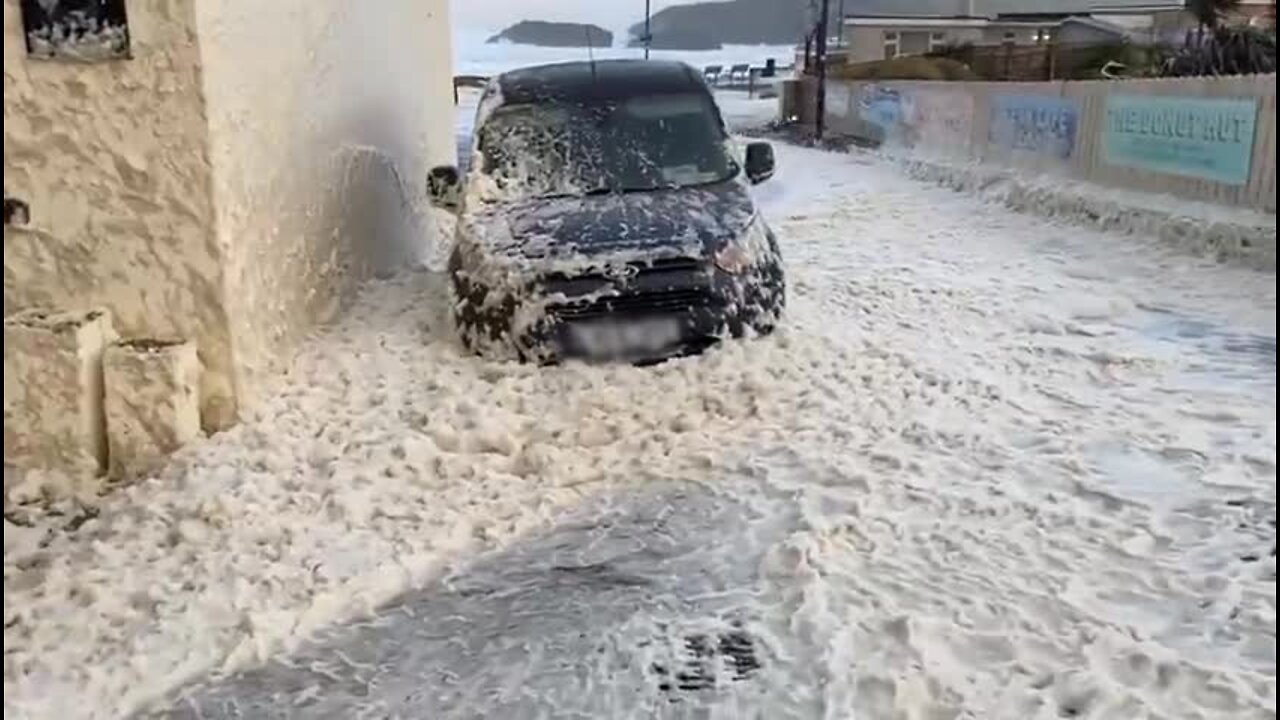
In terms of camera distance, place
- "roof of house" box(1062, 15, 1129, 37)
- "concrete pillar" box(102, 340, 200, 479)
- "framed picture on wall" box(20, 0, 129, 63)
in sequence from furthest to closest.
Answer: "roof of house" box(1062, 15, 1129, 37) < "concrete pillar" box(102, 340, 200, 479) < "framed picture on wall" box(20, 0, 129, 63)

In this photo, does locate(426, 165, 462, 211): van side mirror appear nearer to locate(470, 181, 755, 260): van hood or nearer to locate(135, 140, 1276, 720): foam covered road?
locate(470, 181, 755, 260): van hood

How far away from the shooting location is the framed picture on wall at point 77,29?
569cm

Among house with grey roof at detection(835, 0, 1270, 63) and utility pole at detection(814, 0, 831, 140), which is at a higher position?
house with grey roof at detection(835, 0, 1270, 63)

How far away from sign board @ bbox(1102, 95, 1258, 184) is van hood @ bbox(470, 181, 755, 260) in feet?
18.7

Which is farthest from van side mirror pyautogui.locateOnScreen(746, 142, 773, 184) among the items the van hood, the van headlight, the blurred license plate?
the blurred license plate

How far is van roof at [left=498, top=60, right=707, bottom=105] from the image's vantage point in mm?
8594

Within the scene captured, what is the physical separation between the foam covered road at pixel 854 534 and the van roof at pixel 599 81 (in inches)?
73.6

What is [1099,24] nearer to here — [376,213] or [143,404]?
[376,213]

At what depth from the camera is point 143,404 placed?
19.1 ft

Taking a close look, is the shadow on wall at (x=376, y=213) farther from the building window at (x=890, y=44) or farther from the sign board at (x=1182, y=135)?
the building window at (x=890, y=44)

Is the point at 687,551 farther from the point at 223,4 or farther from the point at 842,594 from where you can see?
the point at 223,4

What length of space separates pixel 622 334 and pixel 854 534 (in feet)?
7.93

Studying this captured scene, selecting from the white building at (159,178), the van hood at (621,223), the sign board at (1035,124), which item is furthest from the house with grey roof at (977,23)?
the white building at (159,178)

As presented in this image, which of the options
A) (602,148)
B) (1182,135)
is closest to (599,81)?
(602,148)
